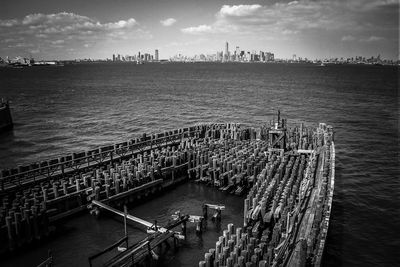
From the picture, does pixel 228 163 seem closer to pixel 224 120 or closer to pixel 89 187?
pixel 89 187

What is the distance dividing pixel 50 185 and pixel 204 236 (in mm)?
10813

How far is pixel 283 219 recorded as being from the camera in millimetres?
16547

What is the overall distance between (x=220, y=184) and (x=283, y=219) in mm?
8331

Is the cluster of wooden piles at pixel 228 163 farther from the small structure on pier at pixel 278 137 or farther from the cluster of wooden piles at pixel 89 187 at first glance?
the small structure on pier at pixel 278 137

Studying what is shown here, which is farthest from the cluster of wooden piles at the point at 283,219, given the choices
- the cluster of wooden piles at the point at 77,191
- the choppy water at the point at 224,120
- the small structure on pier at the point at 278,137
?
the cluster of wooden piles at the point at 77,191

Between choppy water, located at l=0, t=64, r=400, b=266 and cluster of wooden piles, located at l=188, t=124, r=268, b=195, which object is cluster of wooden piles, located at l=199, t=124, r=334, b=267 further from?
choppy water, located at l=0, t=64, r=400, b=266

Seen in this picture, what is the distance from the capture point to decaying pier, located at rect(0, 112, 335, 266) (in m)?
14.0

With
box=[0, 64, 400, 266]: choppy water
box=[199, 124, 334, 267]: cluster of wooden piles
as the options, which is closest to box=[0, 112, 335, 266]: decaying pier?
box=[199, 124, 334, 267]: cluster of wooden piles

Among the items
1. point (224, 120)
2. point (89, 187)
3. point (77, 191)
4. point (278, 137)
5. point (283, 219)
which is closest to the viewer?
point (283, 219)

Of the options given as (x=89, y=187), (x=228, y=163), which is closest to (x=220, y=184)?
(x=228, y=163)

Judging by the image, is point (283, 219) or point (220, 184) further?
point (220, 184)

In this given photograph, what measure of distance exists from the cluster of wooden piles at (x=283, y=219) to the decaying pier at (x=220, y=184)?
45mm

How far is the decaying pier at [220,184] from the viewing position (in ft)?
45.9

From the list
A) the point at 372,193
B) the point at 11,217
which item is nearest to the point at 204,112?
the point at 372,193
